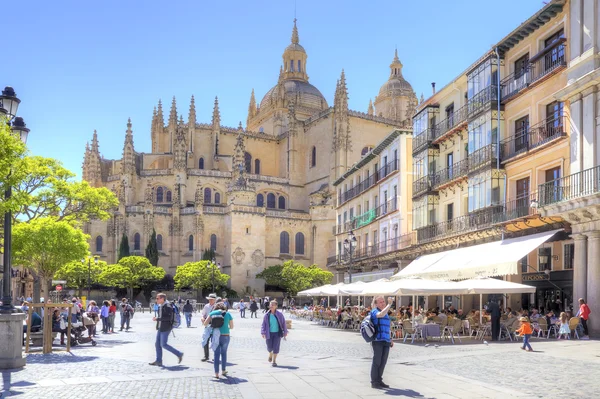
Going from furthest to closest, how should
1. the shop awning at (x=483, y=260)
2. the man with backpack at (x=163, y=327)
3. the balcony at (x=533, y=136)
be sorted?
1. the balcony at (x=533, y=136)
2. the shop awning at (x=483, y=260)
3. the man with backpack at (x=163, y=327)

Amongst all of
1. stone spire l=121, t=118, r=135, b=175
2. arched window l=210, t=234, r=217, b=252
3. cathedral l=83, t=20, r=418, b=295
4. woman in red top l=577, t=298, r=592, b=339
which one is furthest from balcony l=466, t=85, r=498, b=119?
stone spire l=121, t=118, r=135, b=175

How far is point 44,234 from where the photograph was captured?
78.8 ft

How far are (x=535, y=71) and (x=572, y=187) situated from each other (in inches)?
198

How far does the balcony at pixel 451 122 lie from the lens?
26867mm

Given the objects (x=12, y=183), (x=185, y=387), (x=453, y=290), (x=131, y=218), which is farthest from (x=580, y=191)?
(x=131, y=218)

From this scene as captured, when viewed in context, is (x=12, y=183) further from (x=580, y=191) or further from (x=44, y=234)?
(x=580, y=191)

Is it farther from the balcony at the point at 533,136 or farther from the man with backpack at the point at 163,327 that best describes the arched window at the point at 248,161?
the man with backpack at the point at 163,327

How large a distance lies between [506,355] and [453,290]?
4.45 metres

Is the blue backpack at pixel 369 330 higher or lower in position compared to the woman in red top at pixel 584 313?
higher

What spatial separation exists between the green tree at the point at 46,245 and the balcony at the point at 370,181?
1745 cm

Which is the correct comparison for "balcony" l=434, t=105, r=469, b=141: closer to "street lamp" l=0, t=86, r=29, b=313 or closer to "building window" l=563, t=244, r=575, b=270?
"building window" l=563, t=244, r=575, b=270

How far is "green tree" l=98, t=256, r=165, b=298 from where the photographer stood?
187ft

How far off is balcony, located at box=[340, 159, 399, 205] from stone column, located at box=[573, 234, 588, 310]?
56.4 feet

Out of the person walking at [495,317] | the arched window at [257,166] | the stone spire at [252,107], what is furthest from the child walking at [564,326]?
the stone spire at [252,107]
